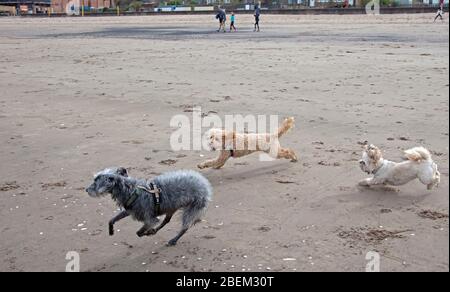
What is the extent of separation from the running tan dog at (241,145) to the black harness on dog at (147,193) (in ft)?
7.61

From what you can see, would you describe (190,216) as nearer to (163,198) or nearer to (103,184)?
(163,198)

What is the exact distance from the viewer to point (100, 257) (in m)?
4.76

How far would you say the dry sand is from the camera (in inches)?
185

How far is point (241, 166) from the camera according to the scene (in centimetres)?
751

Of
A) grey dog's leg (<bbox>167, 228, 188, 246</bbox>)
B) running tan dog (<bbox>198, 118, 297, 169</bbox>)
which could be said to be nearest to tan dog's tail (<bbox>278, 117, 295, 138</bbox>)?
running tan dog (<bbox>198, 118, 297, 169</bbox>)

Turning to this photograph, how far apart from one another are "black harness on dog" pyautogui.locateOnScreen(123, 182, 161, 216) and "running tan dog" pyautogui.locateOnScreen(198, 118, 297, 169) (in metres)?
2.32

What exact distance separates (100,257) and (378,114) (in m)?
6.64

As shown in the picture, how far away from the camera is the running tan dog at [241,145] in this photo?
7.14m

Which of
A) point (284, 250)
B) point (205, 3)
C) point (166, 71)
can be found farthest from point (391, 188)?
point (205, 3)

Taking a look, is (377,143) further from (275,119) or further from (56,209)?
(56,209)
